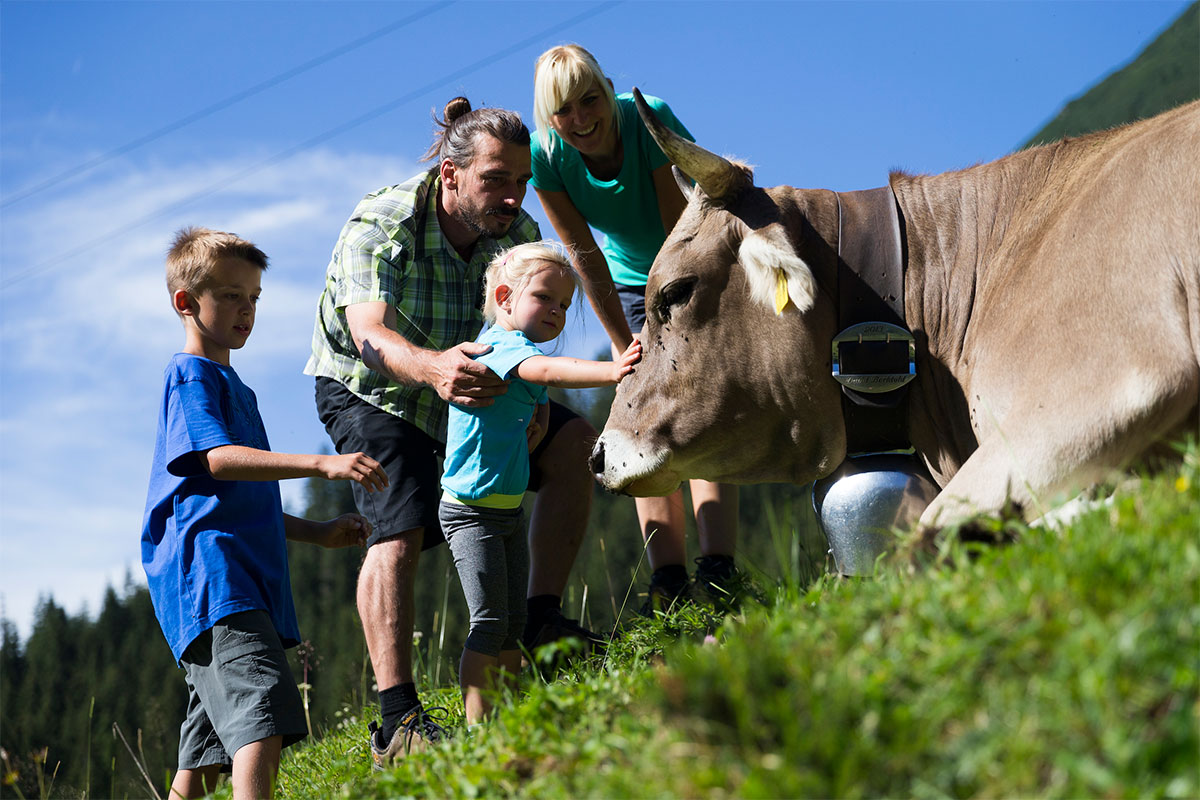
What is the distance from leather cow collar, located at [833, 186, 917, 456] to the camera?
14.0 feet

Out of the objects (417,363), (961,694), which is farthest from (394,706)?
(961,694)

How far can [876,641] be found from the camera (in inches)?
82.0

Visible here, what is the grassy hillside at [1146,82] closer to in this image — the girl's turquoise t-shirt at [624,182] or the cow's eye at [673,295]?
the girl's turquoise t-shirt at [624,182]

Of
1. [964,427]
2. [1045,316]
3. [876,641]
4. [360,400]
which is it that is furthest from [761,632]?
[360,400]

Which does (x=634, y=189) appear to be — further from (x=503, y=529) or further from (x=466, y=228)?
(x=503, y=529)

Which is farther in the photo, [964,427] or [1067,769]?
[964,427]

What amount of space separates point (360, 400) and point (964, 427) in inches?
114

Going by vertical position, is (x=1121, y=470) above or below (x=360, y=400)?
below

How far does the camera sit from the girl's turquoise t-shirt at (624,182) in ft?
18.6

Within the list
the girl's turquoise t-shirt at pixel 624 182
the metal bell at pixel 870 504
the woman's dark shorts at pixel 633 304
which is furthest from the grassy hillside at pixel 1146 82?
the metal bell at pixel 870 504

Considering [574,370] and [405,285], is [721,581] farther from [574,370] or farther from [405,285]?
[405,285]

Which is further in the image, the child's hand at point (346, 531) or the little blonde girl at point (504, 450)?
the child's hand at point (346, 531)

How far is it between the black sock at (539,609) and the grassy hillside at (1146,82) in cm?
11132

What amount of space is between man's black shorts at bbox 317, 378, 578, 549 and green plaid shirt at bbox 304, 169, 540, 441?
68 mm
